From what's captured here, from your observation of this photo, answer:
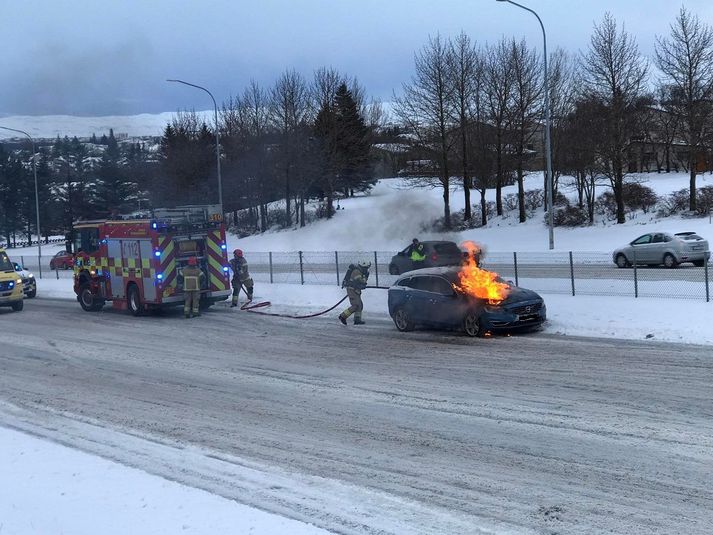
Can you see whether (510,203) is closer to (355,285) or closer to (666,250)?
(666,250)

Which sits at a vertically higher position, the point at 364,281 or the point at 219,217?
the point at 219,217

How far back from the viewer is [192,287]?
21297 millimetres

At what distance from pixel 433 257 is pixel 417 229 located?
818cm

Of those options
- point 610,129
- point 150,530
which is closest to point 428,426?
point 150,530

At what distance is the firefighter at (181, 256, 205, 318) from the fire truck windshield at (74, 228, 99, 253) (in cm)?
393

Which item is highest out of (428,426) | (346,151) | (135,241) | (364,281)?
(346,151)

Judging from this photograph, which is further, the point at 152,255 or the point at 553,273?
the point at 553,273

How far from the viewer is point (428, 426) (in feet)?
29.7

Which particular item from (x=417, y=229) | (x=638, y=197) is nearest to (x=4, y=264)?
(x=417, y=229)

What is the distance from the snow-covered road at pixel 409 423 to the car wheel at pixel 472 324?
32 centimetres

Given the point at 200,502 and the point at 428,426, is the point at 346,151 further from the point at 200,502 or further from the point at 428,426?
the point at 200,502

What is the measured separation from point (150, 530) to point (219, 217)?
17.6 m

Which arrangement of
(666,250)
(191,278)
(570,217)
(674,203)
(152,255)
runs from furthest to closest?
(570,217) → (674,203) → (666,250) → (152,255) → (191,278)

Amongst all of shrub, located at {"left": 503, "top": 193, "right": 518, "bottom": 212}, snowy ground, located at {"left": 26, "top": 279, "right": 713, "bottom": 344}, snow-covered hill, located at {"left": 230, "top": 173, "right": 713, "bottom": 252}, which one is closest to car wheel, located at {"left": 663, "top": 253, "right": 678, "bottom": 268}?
snow-covered hill, located at {"left": 230, "top": 173, "right": 713, "bottom": 252}
